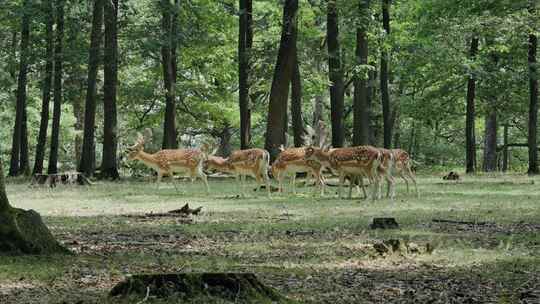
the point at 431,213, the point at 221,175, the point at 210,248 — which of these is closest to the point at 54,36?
the point at 221,175

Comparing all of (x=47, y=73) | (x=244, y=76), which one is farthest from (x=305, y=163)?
(x=47, y=73)

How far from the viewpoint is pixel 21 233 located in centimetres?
833

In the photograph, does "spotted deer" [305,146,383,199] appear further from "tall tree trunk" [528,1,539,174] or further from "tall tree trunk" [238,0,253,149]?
"tall tree trunk" [528,1,539,174]

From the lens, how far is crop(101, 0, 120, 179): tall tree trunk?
91.9 feet

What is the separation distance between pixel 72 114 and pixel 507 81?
25.7 m

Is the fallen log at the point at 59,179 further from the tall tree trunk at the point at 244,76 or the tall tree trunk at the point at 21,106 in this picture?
the tall tree trunk at the point at 21,106

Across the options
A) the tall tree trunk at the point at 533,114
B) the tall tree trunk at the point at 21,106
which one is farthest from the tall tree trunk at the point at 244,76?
the tall tree trunk at the point at 533,114

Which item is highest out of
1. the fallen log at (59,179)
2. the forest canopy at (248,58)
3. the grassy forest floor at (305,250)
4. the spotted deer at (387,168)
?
the forest canopy at (248,58)

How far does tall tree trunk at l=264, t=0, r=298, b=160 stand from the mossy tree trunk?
18.0 m

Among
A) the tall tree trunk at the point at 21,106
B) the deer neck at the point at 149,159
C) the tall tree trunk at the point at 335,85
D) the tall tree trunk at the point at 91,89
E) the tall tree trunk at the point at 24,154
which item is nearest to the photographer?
the deer neck at the point at 149,159

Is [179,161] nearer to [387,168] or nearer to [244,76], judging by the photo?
[387,168]

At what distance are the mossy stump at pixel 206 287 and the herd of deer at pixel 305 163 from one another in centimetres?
1234

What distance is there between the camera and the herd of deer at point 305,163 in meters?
18.3

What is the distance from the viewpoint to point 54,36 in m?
32.4
